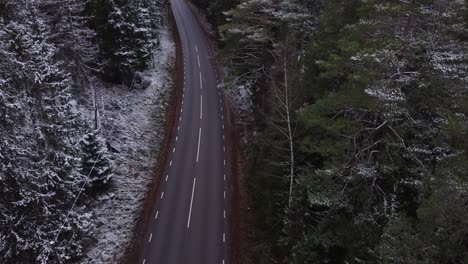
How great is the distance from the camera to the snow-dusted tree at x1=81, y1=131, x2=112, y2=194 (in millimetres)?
24531

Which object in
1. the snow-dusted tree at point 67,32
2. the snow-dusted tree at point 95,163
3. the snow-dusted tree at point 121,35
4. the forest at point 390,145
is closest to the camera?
the forest at point 390,145

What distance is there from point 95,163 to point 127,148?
5.79 meters

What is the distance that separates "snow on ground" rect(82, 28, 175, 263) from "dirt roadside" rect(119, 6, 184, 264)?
37 cm

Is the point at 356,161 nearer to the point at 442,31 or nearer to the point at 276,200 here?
the point at 442,31

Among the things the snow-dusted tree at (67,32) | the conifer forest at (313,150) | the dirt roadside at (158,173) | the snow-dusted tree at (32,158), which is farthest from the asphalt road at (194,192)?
the snow-dusted tree at (67,32)

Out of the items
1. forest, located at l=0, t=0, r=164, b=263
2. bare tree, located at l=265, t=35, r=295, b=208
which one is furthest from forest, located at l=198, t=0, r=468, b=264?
forest, located at l=0, t=0, r=164, b=263

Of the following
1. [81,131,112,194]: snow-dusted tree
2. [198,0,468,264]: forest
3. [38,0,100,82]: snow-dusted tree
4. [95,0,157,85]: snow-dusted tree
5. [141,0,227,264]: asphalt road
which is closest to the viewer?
[198,0,468,264]: forest

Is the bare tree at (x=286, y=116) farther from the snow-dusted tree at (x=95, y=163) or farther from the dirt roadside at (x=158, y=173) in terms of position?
the snow-dusted tree at (x=95, y=163)

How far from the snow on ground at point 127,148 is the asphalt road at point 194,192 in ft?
4.84

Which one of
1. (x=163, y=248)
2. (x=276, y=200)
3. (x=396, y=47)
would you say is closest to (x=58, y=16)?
(x=163, y=248)

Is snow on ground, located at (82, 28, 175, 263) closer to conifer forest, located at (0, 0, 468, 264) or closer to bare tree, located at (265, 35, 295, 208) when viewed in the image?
conifer forest, located at (0, 0, 468, 264)

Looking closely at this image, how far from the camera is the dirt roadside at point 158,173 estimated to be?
22.0 m

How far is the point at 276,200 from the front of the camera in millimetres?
21141

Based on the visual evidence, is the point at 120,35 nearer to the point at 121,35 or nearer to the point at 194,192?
the point at 121,35
